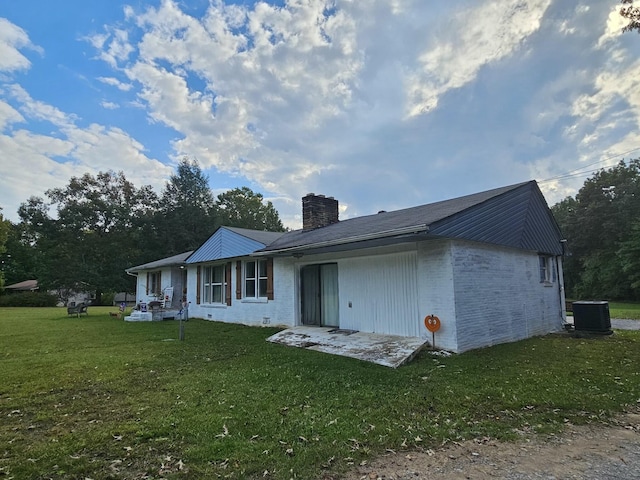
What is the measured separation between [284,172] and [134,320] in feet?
36.4

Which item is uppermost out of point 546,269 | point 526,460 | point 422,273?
point 546,269

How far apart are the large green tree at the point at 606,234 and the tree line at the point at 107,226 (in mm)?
36177

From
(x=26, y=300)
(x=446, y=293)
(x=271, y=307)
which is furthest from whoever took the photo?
(x=26, y=300)

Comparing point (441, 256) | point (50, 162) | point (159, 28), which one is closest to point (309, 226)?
point (441, 256)

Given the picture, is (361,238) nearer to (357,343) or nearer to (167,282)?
(357,343)

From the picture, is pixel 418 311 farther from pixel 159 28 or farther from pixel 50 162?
pixel 50 162

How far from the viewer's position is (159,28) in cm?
1051

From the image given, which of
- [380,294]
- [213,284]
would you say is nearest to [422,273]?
[380,294]

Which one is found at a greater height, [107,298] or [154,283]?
[154,283]

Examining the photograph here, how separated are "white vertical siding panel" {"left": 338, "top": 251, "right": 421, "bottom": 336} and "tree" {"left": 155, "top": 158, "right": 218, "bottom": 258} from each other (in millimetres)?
30041

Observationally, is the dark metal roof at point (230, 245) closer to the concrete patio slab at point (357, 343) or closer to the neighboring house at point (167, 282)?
the neighboring house at point (167, 282)

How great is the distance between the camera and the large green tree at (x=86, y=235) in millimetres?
33969

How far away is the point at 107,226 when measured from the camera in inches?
1438

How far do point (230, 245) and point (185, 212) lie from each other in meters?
26.4
